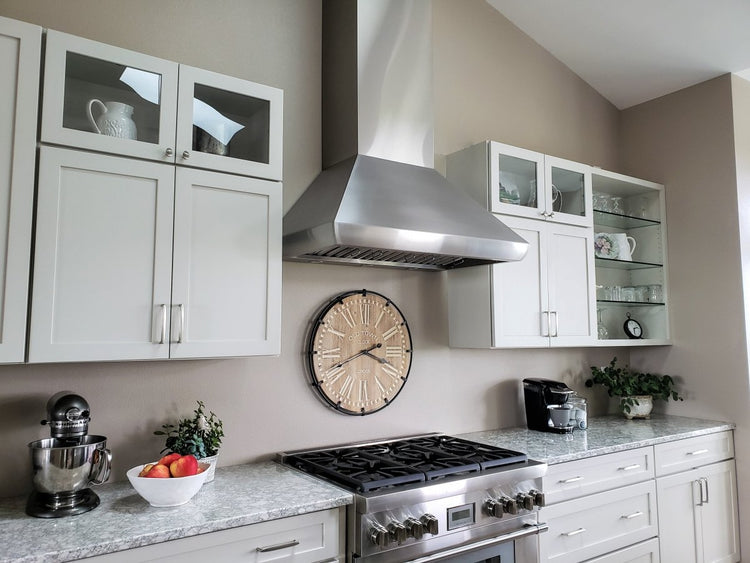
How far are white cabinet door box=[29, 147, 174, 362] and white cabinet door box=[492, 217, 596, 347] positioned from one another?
157 cm

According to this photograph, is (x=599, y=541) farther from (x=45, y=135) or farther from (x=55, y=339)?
(x=45, y=135)

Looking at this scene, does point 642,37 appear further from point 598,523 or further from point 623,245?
point 598,523

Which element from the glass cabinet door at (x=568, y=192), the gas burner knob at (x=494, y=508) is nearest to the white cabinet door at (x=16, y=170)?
the gas burner knob at (x=494, y=508)

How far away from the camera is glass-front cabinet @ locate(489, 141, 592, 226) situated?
2836 mm

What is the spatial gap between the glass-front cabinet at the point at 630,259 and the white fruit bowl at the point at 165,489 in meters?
2.57

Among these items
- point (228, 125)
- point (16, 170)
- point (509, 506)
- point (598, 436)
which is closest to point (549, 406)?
point (598, 436)

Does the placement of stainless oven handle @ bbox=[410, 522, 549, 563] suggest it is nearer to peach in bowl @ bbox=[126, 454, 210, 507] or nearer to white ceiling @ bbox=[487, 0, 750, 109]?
peach in bowl @ bbox=[126, 454, 210, 507]

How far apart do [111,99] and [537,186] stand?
2.04 meters

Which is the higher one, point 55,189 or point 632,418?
point 55,189

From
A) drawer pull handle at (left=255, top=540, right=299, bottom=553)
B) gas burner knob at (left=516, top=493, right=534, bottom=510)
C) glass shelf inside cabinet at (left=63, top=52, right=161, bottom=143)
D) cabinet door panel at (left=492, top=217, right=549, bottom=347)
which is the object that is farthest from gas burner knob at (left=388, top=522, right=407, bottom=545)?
glass shelf inside cabinet at (left=63, top=52, right=161, bottom=143)

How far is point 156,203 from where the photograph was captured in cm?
188

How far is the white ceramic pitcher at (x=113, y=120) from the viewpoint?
5.98ft

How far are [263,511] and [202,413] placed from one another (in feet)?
2.07

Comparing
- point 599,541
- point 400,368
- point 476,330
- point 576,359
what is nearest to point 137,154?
point 400,368
